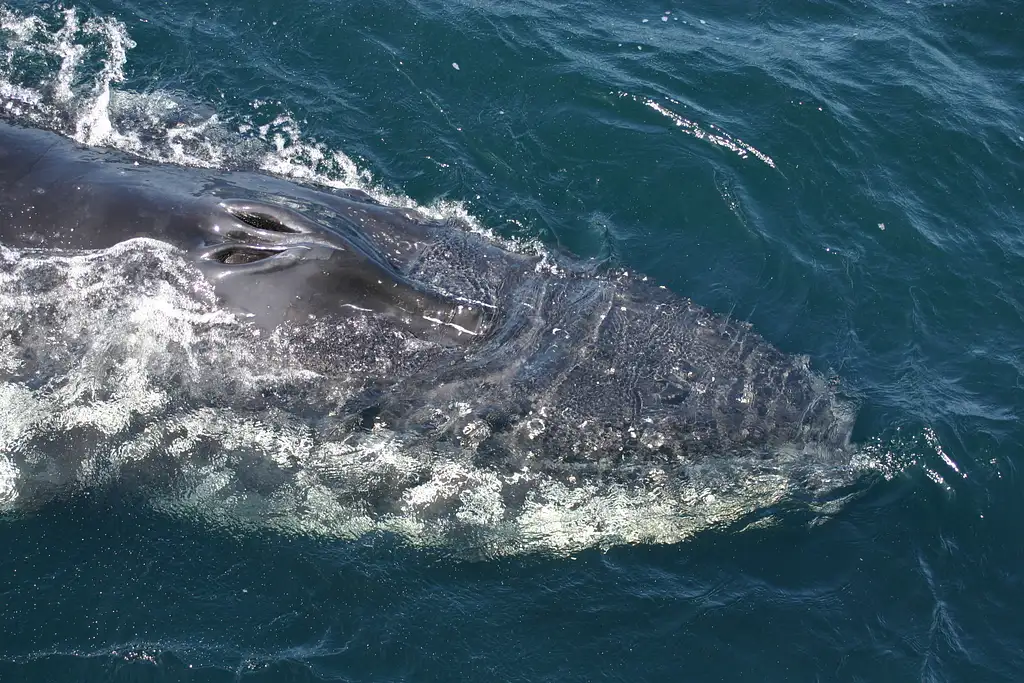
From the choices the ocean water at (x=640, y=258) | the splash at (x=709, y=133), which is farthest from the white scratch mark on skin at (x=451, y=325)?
the splash at (x=709, y=133)

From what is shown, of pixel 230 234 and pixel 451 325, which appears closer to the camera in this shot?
pixel 230 234

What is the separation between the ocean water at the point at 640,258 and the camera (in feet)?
35.4

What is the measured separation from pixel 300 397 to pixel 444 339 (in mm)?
1840

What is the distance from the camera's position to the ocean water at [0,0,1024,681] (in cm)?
1080

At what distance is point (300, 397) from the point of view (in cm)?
1167

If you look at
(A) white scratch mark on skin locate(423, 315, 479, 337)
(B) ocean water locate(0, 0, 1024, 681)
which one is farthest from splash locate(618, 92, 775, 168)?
(A) white scratch mark on skin locate(423, 315, 479, 337)

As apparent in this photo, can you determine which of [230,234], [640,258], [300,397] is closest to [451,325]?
[300,397]

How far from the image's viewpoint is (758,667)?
428 inches

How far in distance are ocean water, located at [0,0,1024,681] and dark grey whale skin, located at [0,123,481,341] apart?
8.14 feet

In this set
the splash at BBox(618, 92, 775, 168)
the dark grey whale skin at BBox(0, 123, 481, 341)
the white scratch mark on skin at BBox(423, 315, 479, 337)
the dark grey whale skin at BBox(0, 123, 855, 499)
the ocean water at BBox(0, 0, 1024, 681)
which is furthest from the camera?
the splash at BBox(618, 92, 775, 168)

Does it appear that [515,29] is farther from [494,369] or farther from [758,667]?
[758,667]

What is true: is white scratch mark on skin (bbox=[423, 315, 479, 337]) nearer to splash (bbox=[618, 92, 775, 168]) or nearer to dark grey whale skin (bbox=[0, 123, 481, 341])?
dark grey whale skin (bbox=[0, 123, 481, 341])

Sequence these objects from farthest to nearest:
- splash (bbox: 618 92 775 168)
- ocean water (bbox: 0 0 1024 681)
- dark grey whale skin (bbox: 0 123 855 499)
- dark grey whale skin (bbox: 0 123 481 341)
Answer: splash (bbox: 618 92 775 168), dark grey whale skin (bbox: 0 123 855 499), dark grey whale skin (bbox: 0 123 481 341), ocean water (bbox: 0 0 1024 681)

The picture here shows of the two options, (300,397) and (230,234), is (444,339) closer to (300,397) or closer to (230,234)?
(300,397)
